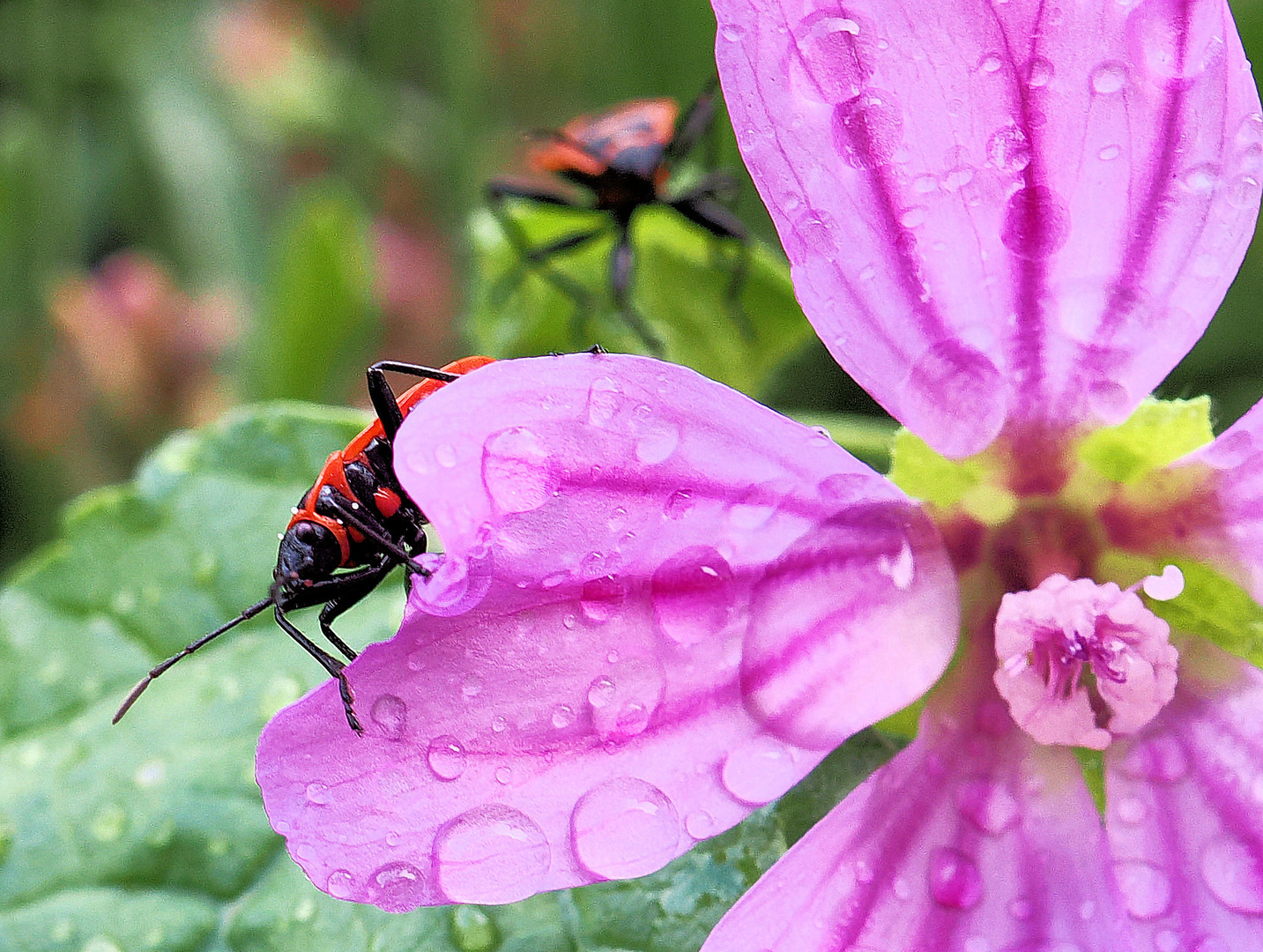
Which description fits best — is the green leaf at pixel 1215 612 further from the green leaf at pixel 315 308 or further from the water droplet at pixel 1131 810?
the green leaf at pixel 315 308

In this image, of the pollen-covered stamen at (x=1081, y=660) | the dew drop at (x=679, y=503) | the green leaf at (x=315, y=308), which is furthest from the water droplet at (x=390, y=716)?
the green leaf at (x=315, y=308)

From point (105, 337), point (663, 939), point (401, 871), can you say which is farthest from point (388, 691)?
point (105, 337)

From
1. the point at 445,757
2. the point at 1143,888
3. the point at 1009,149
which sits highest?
the point at 1009,149

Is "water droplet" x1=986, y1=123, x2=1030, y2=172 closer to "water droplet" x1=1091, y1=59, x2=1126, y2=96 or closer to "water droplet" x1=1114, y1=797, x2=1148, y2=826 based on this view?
"water droplet" x1=1091, y1=59, x2=1126, y2=96

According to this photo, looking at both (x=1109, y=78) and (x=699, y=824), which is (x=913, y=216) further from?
(x=699, y=824)

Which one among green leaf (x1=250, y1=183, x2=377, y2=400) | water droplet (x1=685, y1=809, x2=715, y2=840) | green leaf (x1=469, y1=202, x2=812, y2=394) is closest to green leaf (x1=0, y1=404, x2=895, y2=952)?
water droplet (x1=685, y1=809, x2=715, y2=840)

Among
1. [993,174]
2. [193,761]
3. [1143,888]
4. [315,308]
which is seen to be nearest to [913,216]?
[993,174]

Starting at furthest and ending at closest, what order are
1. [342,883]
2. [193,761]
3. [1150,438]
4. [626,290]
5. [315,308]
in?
[315,308]
[626,290]
[193,761]
[1150,438]
[342,883]
